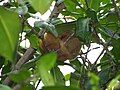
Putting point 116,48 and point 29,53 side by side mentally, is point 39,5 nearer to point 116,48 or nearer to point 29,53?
point 116,48

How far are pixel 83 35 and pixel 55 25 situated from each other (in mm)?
95

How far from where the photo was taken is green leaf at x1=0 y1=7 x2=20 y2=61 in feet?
1.44

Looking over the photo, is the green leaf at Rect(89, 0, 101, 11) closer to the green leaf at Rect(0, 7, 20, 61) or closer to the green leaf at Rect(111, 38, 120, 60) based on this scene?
the green leaf at Rect(111, 38, 120, 60)

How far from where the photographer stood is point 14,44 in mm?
448

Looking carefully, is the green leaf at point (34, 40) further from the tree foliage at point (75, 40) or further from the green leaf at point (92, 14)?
the green leaf at point (92, 14)

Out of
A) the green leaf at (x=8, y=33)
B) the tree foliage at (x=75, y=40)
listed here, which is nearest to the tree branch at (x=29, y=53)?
the tree foliage at (x=75, y=40)

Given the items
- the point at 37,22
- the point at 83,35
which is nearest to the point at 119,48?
the point at 83,35

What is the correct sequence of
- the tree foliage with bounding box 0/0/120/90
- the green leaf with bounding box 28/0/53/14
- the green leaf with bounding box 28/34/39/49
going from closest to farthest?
the green leaf with bounding box 28/0/53/14, the tree foliage with bounding box 0/0/120/90, the green leaf with bounding box 28/34/39/49

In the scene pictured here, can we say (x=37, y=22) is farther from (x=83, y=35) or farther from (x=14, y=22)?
(x=14, y=22)

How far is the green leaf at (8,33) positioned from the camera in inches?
17.3

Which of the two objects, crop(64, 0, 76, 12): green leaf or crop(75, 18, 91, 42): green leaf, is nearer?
crop(75, 18, 91, 42): green leaf

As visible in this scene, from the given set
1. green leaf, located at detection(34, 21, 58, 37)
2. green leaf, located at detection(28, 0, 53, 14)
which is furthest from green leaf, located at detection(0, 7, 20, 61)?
green leaf, located at detection(34, 21, 58, 37)

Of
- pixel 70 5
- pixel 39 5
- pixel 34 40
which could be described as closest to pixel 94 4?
pixel 70 5

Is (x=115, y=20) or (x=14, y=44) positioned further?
(x=115, y=20)
